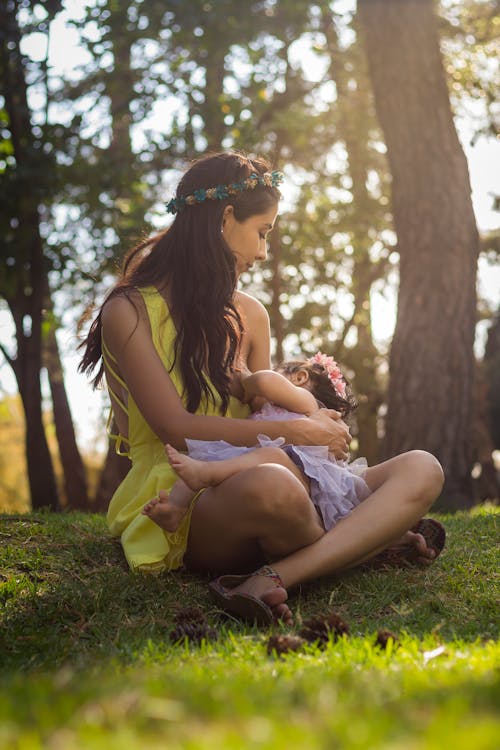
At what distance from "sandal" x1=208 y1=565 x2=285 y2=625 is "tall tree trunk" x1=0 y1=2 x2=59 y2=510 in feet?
18.3

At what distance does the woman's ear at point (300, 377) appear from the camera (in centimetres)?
382

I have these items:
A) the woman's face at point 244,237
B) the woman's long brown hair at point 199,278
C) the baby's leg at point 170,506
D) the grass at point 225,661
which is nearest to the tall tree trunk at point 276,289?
the grass at point 225,661

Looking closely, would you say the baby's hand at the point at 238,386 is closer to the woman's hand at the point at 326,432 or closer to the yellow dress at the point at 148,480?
the yellow dress at the point at 148,480

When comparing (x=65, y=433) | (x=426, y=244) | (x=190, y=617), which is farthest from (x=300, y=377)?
(x=65, y=433)

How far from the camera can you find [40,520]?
14.2 ft

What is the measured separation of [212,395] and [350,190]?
23.8ft

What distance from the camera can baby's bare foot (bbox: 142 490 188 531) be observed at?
9.84 feet

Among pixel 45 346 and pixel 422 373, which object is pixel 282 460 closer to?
pixel 422 373

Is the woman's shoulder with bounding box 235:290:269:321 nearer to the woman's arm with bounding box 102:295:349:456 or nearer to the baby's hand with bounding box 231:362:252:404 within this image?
the baby's hand with bounding box 231:362:252:404

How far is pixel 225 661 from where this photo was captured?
2.19 metres

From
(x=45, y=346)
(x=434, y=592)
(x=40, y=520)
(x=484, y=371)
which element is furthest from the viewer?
(x=484, y=371)

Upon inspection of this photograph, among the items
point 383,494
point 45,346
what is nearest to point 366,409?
point 45,346

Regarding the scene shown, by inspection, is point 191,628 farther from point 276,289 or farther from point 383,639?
point 276,289

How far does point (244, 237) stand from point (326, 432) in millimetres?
987
